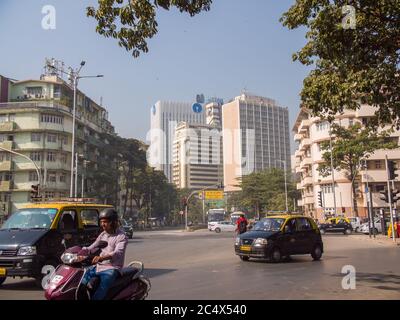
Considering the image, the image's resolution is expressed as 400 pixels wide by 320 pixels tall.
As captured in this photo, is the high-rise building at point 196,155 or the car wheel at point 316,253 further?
the high-rise building at point 196,155

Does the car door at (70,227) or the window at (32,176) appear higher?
the window at (32,176)

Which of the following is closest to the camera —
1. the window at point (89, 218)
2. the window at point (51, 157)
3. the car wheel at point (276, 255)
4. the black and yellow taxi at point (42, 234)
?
the black and yellow taxi at point (42, 234)

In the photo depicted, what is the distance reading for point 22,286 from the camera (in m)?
9.46

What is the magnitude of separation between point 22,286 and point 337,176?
5456cm

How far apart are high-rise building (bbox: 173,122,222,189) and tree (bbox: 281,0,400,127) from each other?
202 ft

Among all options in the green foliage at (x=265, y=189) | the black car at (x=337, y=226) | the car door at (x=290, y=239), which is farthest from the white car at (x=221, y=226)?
the car door at (x=290, y=239)

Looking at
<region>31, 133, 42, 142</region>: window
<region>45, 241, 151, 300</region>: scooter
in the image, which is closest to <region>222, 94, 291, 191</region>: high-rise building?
<region>31, 133, 42, 142</region>: window

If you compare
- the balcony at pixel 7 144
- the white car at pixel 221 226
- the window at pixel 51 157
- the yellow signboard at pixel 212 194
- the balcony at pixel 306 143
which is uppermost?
the balcony at pixel 306 143

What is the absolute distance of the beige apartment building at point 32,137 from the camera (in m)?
53.3

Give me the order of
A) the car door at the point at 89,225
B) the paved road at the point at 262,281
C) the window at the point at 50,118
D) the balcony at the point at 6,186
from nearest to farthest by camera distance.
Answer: the paved road at the point at 262,281 < the car door at the point at 89,225 < the balcony at the point at 6,186 < the window at the point at 50,118

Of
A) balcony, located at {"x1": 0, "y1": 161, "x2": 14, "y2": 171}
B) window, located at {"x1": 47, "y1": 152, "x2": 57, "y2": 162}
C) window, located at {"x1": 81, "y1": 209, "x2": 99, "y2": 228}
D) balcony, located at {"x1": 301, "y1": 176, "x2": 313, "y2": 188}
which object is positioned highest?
window, located at {"x1": 47, "y1": 152, "x2": 57, "y2": 162}

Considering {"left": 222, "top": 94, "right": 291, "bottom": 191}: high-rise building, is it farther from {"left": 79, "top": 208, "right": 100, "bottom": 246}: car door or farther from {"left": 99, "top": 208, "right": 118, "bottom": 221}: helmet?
{"left": 99, "top": 208, "right": 118, "bottom": 221}: helmet

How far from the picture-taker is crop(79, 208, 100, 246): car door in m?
10.5

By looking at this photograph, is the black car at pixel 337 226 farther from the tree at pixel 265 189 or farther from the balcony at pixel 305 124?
the tree at pixel 265 189
